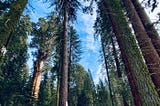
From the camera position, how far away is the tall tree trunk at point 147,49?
6094 millimetres

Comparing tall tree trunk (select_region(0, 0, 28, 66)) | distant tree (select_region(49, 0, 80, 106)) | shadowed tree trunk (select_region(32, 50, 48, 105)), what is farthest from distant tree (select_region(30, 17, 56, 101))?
tall tree trunk (select_region(0, 0, 28, 66))

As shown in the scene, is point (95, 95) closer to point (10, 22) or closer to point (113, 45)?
point (113, 45)

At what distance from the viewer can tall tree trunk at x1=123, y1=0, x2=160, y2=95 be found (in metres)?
6.09

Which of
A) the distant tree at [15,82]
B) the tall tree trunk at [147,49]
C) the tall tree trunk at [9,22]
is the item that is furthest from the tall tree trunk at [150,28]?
the distant tree at [15,82]

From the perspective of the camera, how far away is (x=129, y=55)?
20.4 ft

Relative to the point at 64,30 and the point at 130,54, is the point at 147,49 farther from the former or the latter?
the point at 64,30

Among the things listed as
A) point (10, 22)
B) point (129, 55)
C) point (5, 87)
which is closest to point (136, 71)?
point (129, 55)

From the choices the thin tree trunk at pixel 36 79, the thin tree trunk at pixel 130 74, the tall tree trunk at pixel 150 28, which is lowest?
the thin tree trunk at pixel 130 74

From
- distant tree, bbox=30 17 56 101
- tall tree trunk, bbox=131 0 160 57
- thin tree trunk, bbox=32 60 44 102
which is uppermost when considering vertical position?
distant tree, bbox=30 17 56 101

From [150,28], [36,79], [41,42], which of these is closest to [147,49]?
[150,28]

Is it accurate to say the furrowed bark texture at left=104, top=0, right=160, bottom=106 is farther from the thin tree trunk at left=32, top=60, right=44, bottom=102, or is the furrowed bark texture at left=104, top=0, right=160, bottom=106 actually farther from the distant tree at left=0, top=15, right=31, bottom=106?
the distant tree at left=0, top=15, right=31, bottom=106

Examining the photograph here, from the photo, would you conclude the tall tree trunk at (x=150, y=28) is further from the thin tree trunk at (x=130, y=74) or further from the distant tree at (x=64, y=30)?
the distant tree at (x=64, y=30)

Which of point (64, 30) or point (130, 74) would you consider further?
point (64, 30)

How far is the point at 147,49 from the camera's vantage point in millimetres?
6504
